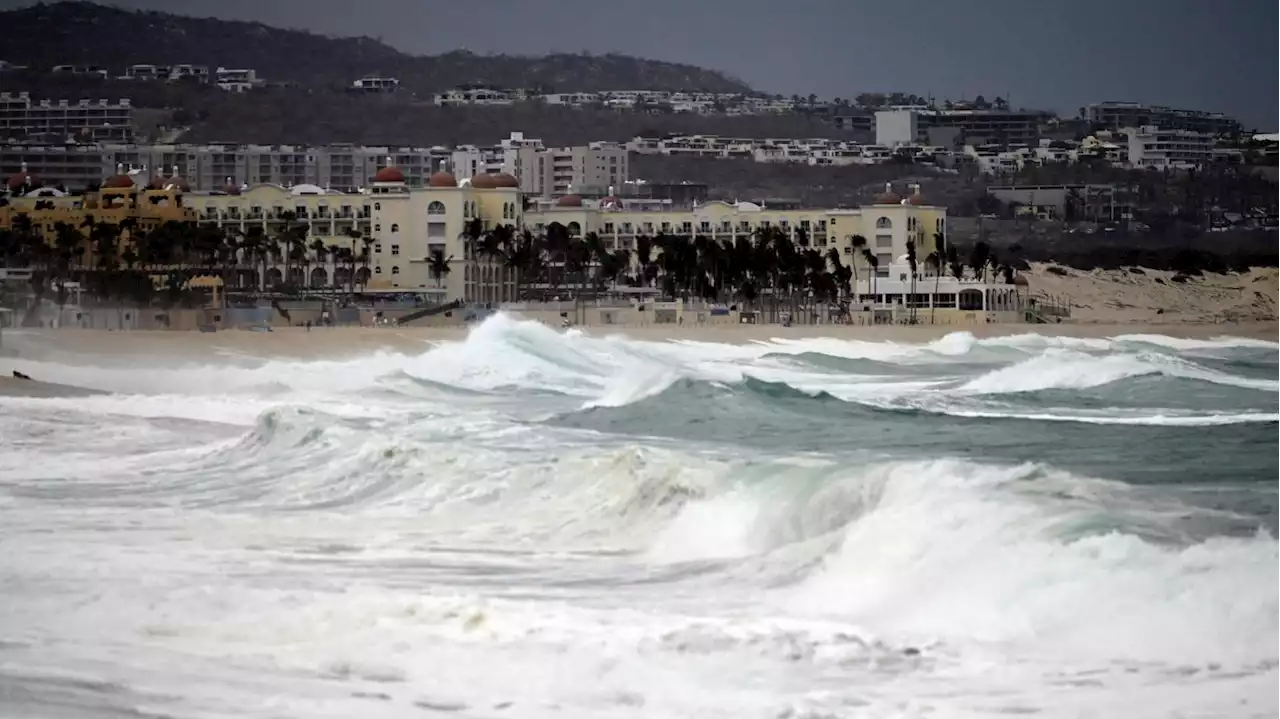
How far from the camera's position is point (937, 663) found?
359 inches

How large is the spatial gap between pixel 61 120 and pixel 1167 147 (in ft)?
240

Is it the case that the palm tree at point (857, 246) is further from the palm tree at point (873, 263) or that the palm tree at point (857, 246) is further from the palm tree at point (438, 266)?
the palm tree at point (438, 266)

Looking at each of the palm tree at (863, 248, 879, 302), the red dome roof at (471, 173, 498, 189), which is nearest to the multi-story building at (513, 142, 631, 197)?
the red dome roof at (471, 173, 498, 189)

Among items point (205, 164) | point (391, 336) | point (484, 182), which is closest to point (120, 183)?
point (484, 182)

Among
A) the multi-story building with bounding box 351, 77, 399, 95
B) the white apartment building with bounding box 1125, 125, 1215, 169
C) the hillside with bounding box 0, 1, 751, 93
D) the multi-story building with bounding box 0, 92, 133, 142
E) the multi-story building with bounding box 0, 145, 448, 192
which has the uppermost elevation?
the hillside with bounding box 0, 1, 751, 93

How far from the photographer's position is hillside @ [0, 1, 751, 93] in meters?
152

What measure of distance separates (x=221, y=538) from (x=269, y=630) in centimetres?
333

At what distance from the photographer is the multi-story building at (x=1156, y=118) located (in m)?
124

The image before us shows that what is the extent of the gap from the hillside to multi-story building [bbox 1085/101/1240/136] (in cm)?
4760

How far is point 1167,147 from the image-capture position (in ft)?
427

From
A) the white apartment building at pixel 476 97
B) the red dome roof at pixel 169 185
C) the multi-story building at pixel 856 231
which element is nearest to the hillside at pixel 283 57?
the white apartment building at pixel 476 97

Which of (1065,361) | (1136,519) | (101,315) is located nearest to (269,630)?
(1136,519)

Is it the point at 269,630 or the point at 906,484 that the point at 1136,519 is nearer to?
the point at 906,484

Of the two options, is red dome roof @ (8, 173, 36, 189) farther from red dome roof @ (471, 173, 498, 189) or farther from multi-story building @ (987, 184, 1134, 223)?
multi-story building @ (987, 184, 1134, 223)
